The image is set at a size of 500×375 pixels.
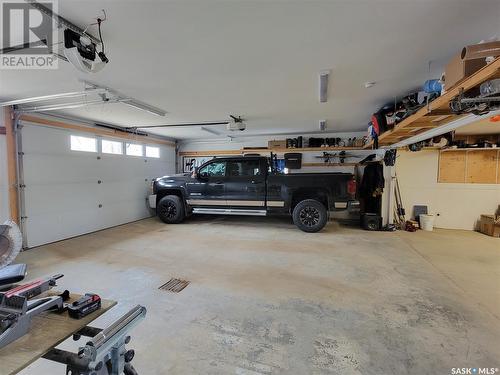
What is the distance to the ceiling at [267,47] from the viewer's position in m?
1.74

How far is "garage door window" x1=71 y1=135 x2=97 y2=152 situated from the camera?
16.7 feet

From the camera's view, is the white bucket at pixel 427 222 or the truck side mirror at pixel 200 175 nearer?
the white bucket at pixel 427 222

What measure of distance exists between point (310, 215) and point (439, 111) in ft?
10.9

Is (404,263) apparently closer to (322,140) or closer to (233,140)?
(322,140)

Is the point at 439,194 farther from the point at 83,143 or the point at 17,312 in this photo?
the point at 83,143

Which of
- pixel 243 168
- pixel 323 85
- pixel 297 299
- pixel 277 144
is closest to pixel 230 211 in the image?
pixel 243 168

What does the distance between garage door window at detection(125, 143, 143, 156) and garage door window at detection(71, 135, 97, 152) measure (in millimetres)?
981

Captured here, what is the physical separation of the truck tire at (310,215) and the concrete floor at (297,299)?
2.27ft

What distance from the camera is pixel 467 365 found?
1.68 m

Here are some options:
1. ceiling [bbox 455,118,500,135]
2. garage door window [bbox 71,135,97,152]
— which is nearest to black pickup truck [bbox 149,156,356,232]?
garage door window [bbox 71,135,97,152]

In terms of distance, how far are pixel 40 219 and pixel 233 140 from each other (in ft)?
17.9

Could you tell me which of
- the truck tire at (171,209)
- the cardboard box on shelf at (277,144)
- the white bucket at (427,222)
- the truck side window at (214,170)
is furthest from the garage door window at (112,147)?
the white bucket at (427,222)

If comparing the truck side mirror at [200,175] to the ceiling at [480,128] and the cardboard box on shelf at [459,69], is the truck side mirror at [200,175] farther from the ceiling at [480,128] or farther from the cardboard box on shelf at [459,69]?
the ceiling at [480,128]

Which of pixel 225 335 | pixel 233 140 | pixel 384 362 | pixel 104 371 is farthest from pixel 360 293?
pixel 233 140
